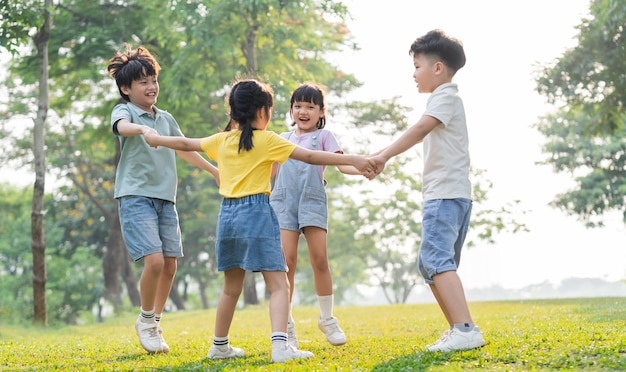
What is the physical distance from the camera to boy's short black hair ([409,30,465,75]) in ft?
16.8

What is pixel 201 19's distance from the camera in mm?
15195

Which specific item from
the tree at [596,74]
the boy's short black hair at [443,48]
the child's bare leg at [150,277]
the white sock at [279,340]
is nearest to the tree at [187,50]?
the tree at [596,74]

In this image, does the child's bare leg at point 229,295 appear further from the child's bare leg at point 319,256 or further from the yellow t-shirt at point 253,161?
the child's bare leg at point 319,256

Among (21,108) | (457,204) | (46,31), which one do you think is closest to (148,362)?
(457,204)

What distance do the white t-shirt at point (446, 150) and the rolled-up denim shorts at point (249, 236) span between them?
1.14m

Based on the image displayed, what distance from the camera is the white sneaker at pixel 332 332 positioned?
5680 millimetres

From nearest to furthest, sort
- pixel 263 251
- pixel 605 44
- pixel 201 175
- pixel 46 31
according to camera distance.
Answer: pixel 263 251
pixel 46 31
pixel 605 44
pixel 201 175

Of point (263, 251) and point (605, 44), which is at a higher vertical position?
point (605, 44)

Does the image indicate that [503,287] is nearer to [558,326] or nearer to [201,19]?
[201,19]

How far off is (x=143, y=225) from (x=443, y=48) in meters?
2.55

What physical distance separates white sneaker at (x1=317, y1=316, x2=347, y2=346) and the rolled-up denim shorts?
1167 millimetres

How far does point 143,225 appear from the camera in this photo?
538cm

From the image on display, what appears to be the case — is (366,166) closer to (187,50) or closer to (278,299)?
(278,299)

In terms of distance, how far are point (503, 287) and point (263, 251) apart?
3373 inches
